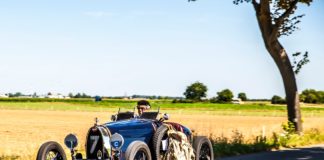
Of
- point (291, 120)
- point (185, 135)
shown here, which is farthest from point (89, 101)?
point (185, 135)

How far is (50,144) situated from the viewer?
9328mm

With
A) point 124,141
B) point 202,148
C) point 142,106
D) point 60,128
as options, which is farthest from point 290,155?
point 60,128

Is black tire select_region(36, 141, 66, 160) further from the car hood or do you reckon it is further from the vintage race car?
the car hood

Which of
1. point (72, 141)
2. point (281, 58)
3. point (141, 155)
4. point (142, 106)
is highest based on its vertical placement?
point (281, 58)

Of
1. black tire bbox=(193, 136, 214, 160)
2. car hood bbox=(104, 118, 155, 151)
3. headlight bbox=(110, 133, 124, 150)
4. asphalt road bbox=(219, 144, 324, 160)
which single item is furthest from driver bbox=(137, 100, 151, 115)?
asphalt road bbox=(219, 144, 324, 160)

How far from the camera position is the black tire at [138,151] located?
9.02m

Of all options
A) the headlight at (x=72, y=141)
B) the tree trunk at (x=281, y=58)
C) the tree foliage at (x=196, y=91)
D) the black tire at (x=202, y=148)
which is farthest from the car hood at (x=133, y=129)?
the tree foliage at (x=196, y=91)

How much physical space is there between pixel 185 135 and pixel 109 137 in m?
2.05

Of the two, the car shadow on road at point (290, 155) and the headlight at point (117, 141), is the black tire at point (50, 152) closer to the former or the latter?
the headlight at point (117, 141)

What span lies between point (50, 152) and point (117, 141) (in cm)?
120

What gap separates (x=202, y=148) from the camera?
38.8 feet

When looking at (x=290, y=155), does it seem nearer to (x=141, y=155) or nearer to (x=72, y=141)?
(x=141, y=155)

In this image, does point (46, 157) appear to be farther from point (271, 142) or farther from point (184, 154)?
point (271, 142)

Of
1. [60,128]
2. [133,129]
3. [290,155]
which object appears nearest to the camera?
[133,129]
